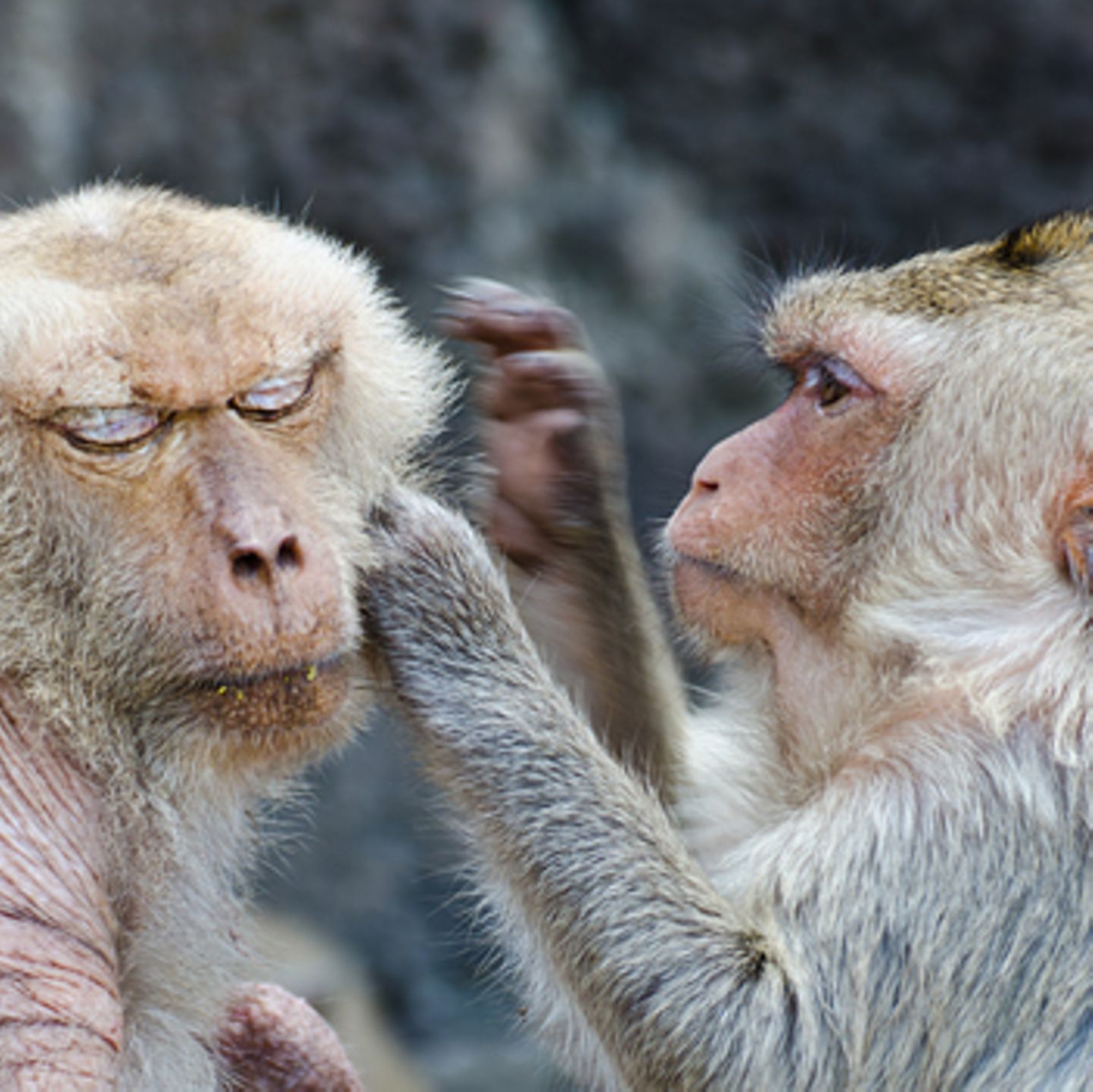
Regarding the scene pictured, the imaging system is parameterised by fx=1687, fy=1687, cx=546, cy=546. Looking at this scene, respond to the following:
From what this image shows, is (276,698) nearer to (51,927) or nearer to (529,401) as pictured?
(51,927)

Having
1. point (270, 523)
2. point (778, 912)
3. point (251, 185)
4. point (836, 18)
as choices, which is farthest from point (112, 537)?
point (836, 18)

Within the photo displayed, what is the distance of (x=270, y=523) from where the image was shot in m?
A: 2.71

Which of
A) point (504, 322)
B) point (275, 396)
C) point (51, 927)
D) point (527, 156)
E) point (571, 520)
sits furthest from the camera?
point (527, 156)

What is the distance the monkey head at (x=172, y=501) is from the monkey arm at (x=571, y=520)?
1.87 ft

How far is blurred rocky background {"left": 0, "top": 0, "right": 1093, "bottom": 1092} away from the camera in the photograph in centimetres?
799

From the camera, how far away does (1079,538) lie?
3230 mm

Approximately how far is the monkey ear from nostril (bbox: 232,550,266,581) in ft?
5.10

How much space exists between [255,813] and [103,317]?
3.89 ft

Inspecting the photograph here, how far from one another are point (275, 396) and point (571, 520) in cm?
111

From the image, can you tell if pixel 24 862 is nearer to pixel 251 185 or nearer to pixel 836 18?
pixel 251 185

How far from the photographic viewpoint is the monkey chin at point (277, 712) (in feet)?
9.20

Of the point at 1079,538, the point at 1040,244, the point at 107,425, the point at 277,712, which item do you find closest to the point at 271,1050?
the point at 277,712

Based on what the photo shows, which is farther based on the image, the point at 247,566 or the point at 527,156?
the point at 527,156

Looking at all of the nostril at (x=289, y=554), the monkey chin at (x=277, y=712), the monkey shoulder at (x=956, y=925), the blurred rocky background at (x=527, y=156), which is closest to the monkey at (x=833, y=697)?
the monkey shoulder at (x=956, y=925)
